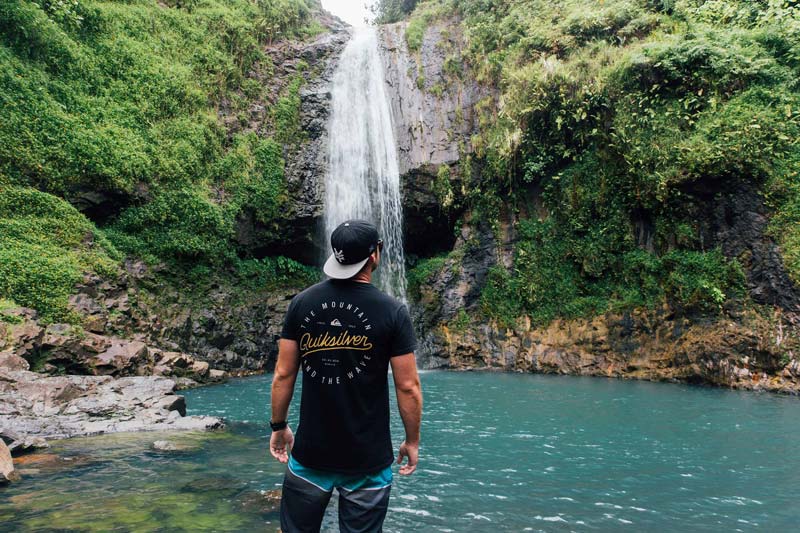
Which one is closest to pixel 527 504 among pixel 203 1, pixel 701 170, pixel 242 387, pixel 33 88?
pixel 242 387

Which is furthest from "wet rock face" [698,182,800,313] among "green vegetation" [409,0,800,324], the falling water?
the falling water

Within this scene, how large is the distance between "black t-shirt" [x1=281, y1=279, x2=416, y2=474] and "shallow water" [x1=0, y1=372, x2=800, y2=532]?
189cm

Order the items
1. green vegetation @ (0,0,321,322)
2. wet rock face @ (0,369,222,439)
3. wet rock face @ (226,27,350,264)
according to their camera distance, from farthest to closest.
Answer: wet rock face @ (226,27,350,264) < green vegetation @ (0,0,321,322) < wet rock face @ (0,369,222,439)

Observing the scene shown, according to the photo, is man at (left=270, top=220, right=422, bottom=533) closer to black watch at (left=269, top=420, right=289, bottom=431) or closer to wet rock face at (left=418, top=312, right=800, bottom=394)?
black watch at (left=269, top=420, right=289, bottom=431)

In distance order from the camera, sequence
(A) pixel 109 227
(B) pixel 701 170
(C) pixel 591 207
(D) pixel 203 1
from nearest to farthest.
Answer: (B) pixel 701 170, (A) pixel 109 227, (C) pixel 591 207, (D) pixel 203 1

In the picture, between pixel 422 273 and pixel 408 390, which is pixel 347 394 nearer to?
pixel 408 390

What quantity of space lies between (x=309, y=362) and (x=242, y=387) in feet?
36.3

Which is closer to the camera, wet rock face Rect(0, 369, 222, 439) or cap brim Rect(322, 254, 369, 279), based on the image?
cap brim Rect(322, 254, 369, 279)

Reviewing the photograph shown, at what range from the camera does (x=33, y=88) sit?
1297cm

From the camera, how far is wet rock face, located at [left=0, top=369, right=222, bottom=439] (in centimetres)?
669

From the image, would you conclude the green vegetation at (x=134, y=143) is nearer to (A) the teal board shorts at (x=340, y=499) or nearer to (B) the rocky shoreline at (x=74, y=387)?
(B) the rocky shoreline at (x=74, y=387)

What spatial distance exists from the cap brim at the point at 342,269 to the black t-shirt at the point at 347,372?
0.05 metres

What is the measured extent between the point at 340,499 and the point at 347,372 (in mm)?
624

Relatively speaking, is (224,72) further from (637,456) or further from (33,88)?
(637,456)
